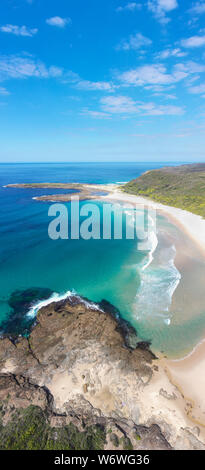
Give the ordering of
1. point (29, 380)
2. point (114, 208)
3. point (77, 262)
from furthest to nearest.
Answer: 1. point (114, 208)
2. point (77, 262)
3. point (29, 380)

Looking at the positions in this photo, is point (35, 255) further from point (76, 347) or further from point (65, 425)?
point (65, 425)

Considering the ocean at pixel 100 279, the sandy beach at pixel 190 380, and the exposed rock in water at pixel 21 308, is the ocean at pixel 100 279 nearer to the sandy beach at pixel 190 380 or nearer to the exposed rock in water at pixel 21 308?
the exposed rock in water at pixel 21 308

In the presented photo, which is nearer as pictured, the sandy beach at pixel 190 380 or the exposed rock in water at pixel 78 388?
the exposed rock in water at pixel 78 388

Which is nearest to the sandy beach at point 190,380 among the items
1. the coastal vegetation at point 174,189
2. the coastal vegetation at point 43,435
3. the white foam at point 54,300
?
the coastal vegetation at point 43,435

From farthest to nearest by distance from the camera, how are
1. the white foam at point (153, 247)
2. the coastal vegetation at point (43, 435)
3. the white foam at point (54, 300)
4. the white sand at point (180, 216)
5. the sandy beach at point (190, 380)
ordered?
the white sand at point (180, 216) → the white foam at point (153, 247) → the white foam at point (54, 300) → the sandy beach at point (190, 380) → the coastal vegetation at point (43, 435)

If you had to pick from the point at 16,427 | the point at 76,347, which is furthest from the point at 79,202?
the point at 16,427

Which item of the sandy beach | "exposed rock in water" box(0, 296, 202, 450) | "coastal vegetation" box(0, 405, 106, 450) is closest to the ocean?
the sandy beach
